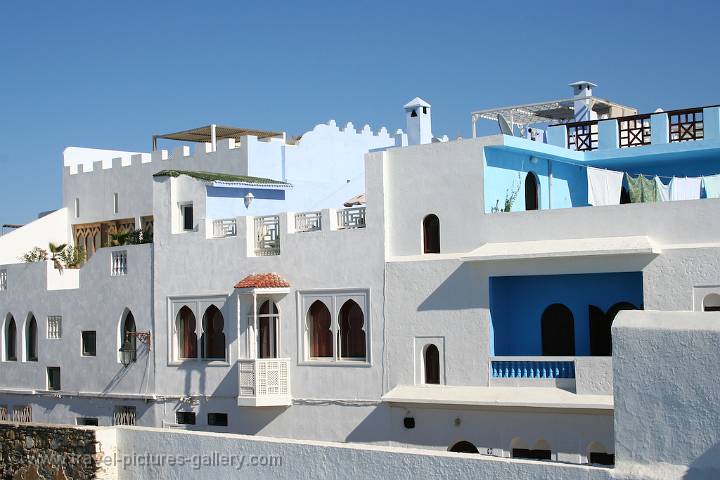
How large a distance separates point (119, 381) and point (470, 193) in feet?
34.9

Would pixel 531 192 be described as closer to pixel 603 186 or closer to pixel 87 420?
pixel 603 186

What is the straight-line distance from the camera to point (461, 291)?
2153 cm

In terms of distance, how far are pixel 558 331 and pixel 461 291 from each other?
1985 millimetres

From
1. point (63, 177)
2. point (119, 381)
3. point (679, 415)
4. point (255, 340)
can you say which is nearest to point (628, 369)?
point (679, 415)

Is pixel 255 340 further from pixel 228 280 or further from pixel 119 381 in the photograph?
pixel 119 381


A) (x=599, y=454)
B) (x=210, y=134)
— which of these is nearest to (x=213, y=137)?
(x=210, y=134)

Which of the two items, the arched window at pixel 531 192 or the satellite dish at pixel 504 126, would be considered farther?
the satellite dish at pixel 504 126

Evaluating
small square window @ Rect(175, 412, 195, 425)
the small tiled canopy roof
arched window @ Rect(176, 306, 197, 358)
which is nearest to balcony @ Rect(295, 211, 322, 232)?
the small tiled canopy roof

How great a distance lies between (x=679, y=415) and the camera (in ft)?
39.9

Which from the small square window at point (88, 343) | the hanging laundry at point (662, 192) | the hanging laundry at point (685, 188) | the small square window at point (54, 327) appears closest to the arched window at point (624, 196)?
the hanging laundry at point (662, 192)

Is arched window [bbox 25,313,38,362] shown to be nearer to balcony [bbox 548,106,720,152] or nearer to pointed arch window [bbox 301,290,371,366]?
pointed arch window [bbox 301,290,371,366]

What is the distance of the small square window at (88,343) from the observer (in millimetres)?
28484

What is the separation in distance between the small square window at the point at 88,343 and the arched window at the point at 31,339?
7.44 ft

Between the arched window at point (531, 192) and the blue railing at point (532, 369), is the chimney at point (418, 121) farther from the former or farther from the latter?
the blue railing at point (532, 369)
